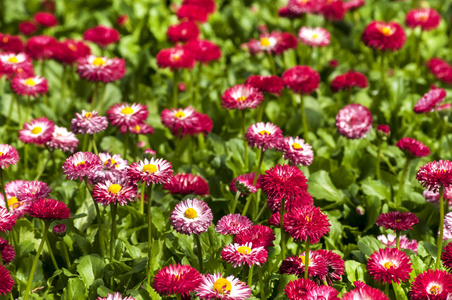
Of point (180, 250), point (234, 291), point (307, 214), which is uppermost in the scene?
point (307, 214)

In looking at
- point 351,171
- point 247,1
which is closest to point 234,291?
point 351,171

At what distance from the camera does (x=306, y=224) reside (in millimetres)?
2035

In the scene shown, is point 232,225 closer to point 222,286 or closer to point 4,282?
point 222,286

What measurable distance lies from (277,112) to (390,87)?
867mm

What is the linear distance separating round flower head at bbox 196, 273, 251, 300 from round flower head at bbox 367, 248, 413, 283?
1.62ft

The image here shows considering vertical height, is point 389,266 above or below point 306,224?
below

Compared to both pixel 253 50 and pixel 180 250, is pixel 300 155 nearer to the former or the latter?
pixel 180 250

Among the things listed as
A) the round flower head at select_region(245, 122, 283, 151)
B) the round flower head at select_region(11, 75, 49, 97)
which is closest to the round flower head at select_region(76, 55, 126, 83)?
the round flower head at select_region(11, 75, 49, 97)

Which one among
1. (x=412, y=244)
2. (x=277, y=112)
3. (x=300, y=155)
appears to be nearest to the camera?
(x=300, y=155)

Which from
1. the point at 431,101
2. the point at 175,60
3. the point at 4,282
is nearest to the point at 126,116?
the point at 175,60

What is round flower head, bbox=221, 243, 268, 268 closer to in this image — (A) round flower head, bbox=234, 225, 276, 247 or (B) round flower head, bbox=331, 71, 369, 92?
(A) round flower head, bbox=234, 225, 276, 247

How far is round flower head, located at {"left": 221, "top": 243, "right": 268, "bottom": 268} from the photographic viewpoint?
1995 mm

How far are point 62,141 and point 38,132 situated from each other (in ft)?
0.62

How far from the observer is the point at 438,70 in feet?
14.4
